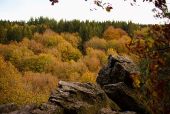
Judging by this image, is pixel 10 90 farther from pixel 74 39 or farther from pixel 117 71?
pixel 74 39

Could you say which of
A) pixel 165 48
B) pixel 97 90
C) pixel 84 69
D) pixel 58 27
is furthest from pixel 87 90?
pixel 58 27

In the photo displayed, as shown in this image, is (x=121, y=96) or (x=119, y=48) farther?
(x=119, y=48)

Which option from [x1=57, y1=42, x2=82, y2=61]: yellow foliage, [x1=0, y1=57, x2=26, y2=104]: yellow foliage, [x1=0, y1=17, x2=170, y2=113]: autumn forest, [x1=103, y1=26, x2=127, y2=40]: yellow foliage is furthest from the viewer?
[x1=103, y1=26, x2=127, y2=40]: yellow foliage

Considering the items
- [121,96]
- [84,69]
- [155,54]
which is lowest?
[84,69]

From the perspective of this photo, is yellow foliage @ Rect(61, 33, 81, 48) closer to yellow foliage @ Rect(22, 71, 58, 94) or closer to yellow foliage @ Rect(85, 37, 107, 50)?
yellow foliage @ Rect(85, 37, 107, 50)

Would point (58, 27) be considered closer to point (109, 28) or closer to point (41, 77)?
point (109, 28)

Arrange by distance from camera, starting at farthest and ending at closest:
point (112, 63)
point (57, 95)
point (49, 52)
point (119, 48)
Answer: point (119, 48), point (49, 52), point (112, 63), point (57, 95)

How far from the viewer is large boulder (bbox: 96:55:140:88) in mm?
24078

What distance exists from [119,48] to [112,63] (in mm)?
146389

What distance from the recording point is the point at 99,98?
2098cm

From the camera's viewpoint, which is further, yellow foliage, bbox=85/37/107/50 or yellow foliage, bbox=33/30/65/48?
yellow foliage, bbox=33/30/65/48

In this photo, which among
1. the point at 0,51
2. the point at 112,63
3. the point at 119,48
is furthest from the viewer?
the point at 119,48

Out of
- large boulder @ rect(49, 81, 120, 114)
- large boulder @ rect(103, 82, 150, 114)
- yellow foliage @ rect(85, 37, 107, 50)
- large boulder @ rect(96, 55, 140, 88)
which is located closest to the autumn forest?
yellow foliage @ rect(85, 37, 107, 50)

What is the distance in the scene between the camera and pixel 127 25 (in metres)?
192
